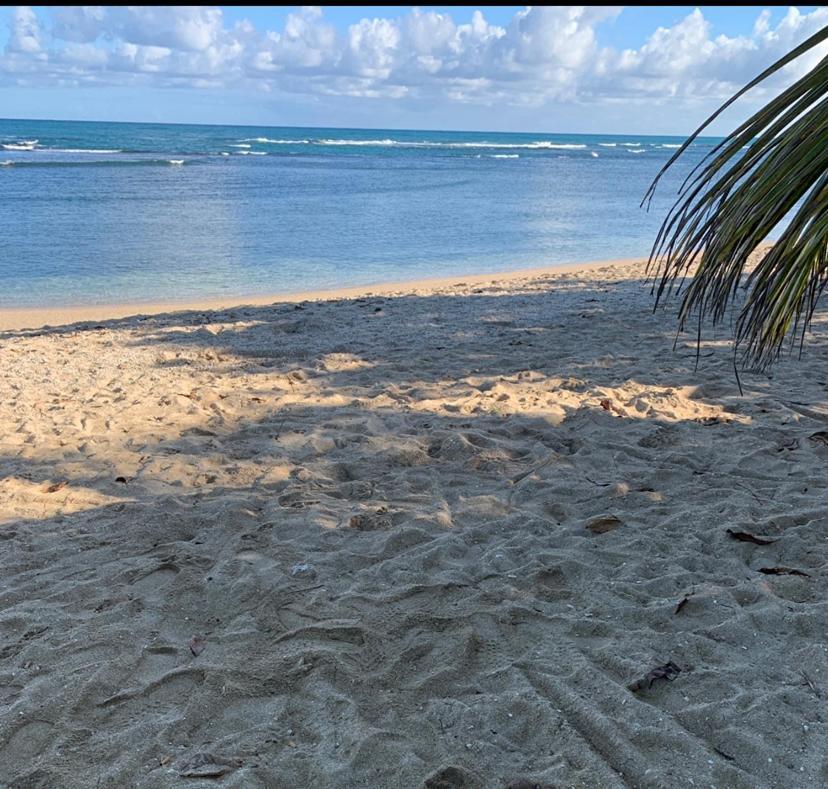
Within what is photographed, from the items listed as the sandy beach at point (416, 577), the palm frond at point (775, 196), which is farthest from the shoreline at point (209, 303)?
the palm frond at point (775, 196)

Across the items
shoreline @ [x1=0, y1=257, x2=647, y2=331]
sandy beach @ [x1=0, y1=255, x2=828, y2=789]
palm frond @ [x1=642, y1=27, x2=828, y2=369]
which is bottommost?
shoreline @ [x1=0, y1=257, x2=647, y2=331]

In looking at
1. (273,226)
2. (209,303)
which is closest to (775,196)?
(209,303)

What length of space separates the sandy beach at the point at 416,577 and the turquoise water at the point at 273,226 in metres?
6.26

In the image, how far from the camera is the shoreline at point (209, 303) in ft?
29.4

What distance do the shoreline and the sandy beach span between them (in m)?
3.27

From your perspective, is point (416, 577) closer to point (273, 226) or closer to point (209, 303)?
point (209, 303)

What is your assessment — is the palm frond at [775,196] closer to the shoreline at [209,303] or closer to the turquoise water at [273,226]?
the shoreline at [209,303]

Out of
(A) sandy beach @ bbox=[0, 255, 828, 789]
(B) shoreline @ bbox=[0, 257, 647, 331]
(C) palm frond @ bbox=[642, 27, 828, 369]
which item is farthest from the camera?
(B) shoreline @ bbox=[0, 257, 647, 331]

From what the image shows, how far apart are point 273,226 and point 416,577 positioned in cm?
1520

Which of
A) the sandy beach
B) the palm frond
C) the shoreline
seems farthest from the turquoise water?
the palm frond

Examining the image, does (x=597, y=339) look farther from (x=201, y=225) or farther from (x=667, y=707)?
(x=201, y=225)

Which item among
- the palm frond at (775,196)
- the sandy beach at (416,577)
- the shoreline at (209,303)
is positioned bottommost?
the shoreline at (209,303)

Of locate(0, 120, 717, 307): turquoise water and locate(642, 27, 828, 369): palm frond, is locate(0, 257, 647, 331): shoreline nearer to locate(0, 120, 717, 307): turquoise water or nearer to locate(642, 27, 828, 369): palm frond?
locate(0, 120, 717, 307): turquoise water

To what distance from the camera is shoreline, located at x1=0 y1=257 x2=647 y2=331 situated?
8953 millimetres
